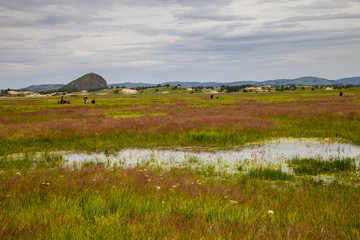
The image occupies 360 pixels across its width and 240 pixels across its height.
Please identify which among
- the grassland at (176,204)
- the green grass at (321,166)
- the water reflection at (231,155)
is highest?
the grassland at (176,204)

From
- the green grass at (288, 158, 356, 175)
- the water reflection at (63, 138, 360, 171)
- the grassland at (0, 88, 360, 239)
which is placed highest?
the grassland at (0, 88, 360, 239)

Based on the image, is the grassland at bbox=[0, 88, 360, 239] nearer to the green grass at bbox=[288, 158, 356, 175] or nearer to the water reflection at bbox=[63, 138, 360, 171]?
the green grass at bbox=[288, 158, 356, 175]

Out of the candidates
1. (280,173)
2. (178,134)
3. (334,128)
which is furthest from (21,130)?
(334,128)

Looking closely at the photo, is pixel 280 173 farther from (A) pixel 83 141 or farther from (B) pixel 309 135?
(A) pixel 83 141

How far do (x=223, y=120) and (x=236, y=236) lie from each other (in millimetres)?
22337

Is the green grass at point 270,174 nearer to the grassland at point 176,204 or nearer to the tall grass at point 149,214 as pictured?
the grassland at point 176,204

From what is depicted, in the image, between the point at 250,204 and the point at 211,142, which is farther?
the point at 211,142

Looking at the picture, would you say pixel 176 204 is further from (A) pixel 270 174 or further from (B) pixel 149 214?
(A) pixel 270 174

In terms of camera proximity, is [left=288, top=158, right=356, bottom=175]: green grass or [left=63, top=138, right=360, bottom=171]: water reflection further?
[left=63, top=138, right=360, bottom=171]: water reflection

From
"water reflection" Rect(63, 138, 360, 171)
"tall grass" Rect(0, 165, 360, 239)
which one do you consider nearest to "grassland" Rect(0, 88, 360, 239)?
"tall grass" Rect(0, 165, 360, 239)

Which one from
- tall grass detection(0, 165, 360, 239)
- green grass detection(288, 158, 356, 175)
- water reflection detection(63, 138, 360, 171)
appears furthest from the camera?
water reflection detection(63, 138, 360, 171)

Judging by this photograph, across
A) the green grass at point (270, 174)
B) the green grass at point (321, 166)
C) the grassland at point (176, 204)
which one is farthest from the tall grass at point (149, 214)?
the green grass at point (321, 166)

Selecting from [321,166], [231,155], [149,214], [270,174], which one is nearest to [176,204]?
[149,214]

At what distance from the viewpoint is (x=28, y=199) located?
508 centimetres
